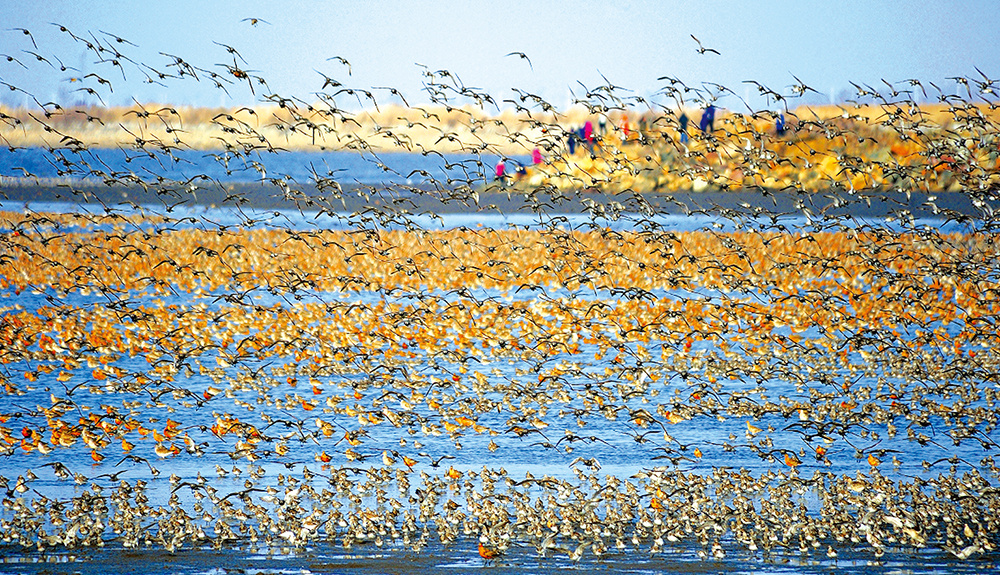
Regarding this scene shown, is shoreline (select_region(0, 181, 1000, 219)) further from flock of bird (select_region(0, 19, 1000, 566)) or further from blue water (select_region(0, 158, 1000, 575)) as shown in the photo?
blue water (select_region(0, 158, 1000, 575))

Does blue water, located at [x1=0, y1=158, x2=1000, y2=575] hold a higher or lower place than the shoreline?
lower

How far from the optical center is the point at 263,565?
14.7ft

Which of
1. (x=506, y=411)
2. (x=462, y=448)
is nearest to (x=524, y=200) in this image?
(x=506, y=411)

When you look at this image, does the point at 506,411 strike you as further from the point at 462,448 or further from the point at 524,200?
the point at 524,200

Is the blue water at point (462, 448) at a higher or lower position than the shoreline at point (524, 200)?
lower

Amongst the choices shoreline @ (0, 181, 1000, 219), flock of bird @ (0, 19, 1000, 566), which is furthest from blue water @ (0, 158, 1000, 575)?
shoreline @ (0, 181, 1000, 219)

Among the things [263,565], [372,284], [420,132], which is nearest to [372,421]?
[263,565]

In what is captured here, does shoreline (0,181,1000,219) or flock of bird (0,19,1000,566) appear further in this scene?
shoreline (0,181,1000,219)

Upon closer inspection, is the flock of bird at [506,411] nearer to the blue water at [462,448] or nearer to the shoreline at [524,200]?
the blue water at [462,448]

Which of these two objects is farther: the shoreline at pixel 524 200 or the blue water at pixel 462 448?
the shoreline at pixel 524 200

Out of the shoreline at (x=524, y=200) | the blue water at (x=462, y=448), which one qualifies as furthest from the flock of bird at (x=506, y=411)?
the shoreline at (x=524, y=200)

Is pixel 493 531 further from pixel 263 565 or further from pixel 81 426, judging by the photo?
pixel 81 426

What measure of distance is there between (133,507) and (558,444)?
2.97 m

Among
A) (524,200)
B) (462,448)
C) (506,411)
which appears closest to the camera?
(462,448)
